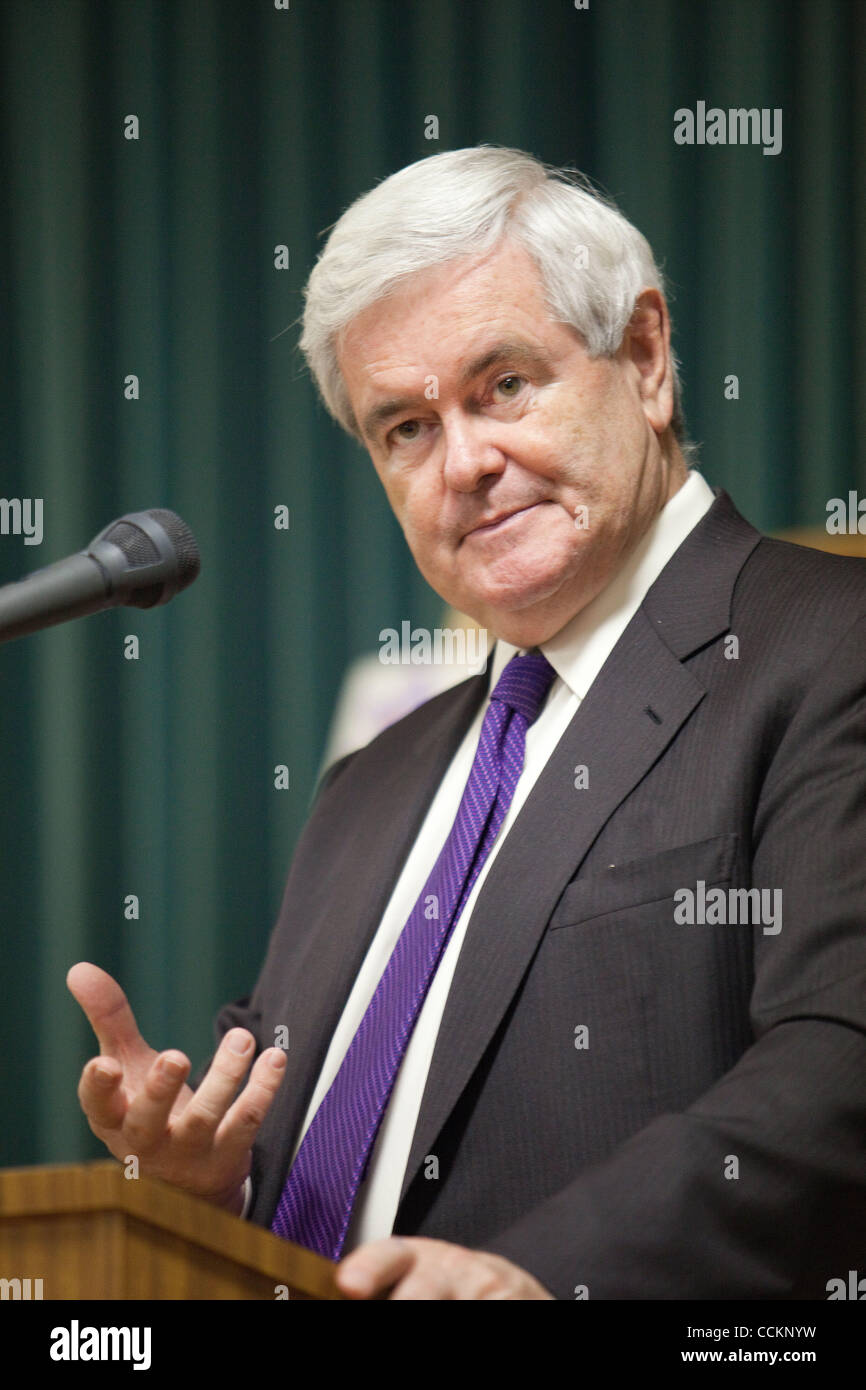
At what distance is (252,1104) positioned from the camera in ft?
3.72

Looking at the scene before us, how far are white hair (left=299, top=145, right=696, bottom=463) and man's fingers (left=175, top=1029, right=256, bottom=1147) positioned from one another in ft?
2.30

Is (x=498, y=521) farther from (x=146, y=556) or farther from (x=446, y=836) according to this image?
(x=146, y=556)

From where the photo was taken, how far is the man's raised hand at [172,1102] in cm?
105

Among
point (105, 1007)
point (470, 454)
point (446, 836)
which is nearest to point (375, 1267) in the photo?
point (105, 1007)

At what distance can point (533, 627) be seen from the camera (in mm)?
1284

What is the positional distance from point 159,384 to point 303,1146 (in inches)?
51.3

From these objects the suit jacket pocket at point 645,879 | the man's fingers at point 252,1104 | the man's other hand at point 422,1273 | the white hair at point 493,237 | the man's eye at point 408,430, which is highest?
the white hair at point 493,237

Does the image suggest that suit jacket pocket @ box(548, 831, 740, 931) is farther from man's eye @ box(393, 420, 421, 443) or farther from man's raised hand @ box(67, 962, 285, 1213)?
man's eye @ box(393, 420, 421, 443)

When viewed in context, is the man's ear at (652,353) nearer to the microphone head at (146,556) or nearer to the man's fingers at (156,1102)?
the microphone head at (146,556)

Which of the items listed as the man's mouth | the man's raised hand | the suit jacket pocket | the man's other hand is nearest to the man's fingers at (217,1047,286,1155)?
the man's raised hand

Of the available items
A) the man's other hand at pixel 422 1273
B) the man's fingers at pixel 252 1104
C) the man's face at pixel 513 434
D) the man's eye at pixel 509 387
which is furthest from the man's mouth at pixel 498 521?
the man's other hand at pixel 422 1273

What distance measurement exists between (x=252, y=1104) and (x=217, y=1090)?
0.18 ft

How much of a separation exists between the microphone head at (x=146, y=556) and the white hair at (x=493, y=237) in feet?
1.47
